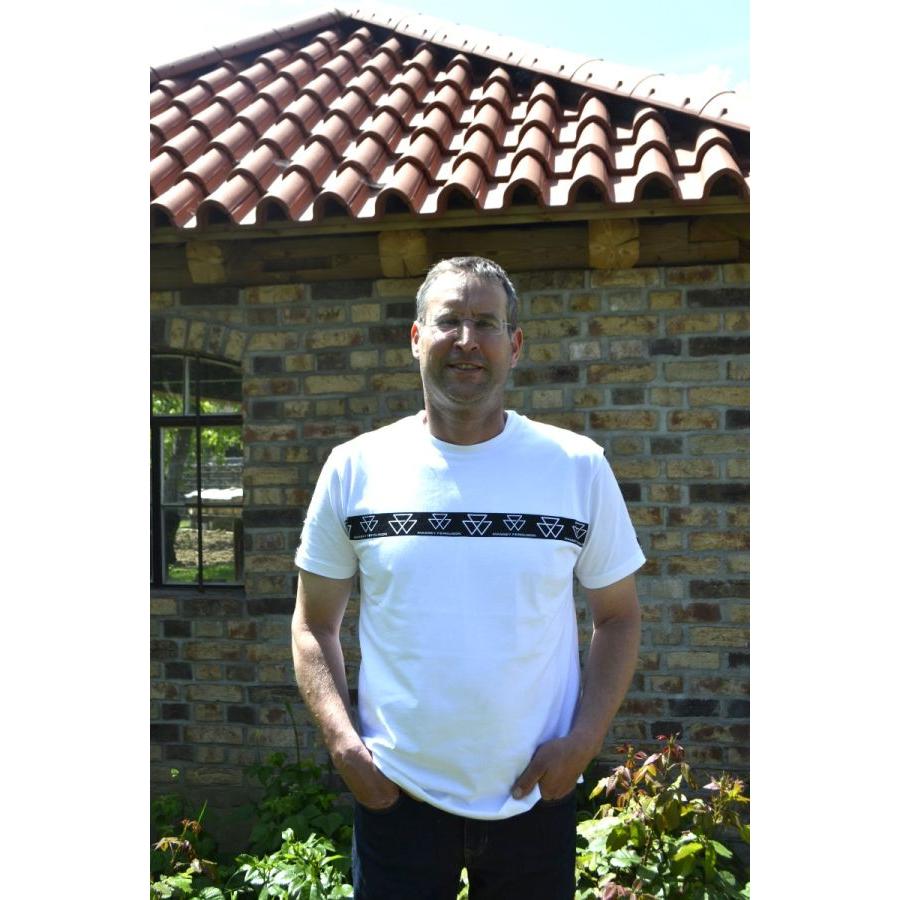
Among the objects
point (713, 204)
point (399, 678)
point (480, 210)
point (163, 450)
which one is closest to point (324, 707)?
point (399, 678)

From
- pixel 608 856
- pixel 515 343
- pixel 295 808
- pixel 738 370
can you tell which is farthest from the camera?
pixel 738 370

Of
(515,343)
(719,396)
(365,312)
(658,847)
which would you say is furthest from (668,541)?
(515,343)

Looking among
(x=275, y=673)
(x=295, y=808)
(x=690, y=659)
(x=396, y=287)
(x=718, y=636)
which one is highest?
(x=396, y=287)

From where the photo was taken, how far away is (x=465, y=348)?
6.90 feet

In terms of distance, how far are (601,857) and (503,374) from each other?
76.8 inches

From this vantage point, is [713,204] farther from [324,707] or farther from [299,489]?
[324,707]

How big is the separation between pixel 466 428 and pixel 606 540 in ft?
1.35

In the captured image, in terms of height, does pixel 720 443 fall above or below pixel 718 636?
above

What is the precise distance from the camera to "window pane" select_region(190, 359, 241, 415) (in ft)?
15.8

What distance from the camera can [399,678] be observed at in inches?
80.7

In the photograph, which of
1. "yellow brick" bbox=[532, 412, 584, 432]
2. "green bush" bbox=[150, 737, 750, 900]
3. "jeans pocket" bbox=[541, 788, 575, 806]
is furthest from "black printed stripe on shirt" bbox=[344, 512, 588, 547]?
"yellow brick" bbox=[532, 412, 584, 432]

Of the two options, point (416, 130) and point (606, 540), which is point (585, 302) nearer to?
point (416, 130)

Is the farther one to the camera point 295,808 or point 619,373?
point 619,373

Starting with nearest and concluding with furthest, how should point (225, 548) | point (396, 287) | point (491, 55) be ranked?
point (396, 287)
point (225, 548)
point (491, 55)
